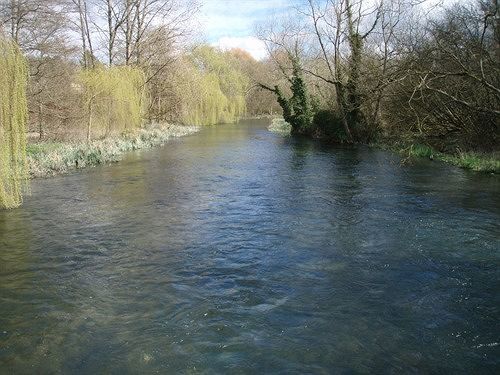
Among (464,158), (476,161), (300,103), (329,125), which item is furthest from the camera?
(300,103)

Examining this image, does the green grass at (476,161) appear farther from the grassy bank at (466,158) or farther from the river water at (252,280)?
the river water at (252,280)

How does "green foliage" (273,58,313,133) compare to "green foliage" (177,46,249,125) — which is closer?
"green foliage" (273,58,313,133)

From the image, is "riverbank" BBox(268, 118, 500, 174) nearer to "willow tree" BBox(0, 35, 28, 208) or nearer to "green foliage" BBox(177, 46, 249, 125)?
"willow tree" BBox(0, 35, 28, 208)

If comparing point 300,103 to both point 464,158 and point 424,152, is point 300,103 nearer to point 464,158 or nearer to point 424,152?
point 424,152

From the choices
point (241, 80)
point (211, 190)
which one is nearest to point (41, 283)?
point (211, 190)

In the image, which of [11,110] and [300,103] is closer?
[11,110]

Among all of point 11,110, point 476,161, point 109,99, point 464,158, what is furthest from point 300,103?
point 11,110

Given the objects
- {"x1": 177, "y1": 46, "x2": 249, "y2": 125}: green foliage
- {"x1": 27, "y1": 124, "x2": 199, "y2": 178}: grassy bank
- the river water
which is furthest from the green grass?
{"x1": 177, "y1": 46, "x2": 249, "y2": 125}: green foliage

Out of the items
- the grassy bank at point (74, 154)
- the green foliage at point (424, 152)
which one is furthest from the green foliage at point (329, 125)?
the grassy bank at point (74, 154)

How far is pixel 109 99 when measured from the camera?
24.5 metres

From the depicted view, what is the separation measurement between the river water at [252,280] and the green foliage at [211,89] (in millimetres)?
32650

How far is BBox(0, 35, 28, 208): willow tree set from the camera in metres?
9.29

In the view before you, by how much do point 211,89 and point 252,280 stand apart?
4491 centimetres

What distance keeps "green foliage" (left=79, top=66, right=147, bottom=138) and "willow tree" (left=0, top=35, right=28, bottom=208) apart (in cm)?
1349
